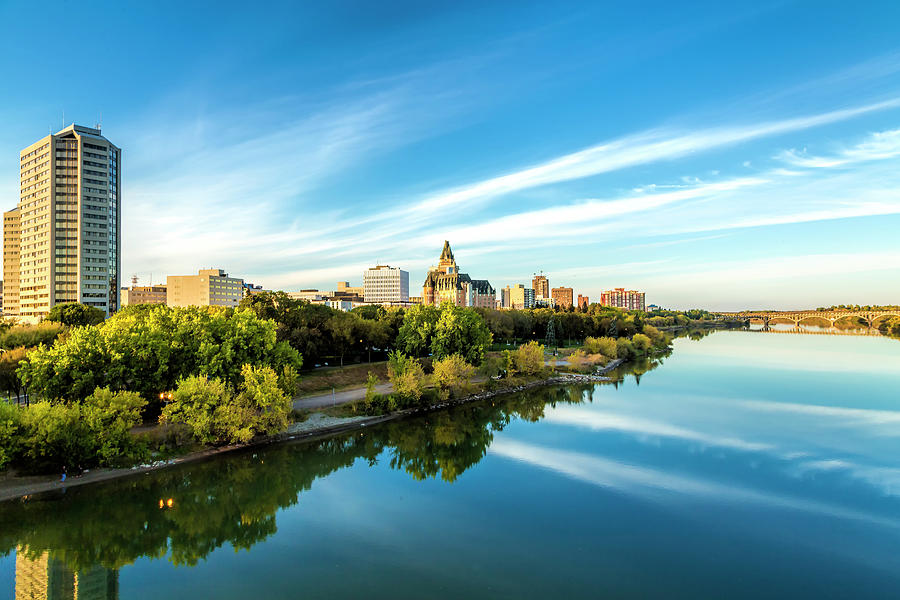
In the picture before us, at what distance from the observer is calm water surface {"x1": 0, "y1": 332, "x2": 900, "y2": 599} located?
15.6 metres

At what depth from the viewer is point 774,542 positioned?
58.7 ft

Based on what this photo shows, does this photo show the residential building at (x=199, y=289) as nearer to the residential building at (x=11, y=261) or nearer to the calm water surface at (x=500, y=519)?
the residential building at (x=11, y=261)

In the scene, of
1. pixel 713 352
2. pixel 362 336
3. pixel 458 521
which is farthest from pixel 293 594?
pixel 713 352

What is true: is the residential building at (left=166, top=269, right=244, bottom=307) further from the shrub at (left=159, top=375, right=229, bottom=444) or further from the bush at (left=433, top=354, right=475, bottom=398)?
the shrub at (left=159, top=375, right=229, bottom=444)

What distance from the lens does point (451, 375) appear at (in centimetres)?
4144

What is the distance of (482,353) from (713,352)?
5567cm

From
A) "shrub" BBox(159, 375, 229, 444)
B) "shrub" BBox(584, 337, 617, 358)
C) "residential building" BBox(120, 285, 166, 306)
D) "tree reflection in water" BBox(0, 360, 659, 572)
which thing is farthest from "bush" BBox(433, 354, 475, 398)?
"residential building" BBox(120, 285, 166, 306)

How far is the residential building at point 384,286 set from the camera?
581 feet

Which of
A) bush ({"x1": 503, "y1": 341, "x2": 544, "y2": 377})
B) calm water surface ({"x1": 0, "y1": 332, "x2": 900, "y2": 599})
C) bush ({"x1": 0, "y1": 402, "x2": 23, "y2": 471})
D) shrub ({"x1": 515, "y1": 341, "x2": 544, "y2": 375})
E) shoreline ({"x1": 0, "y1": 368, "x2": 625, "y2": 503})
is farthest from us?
shrub ({"x1": 515, "y1": 341, "x2": 544, "y2": 375})

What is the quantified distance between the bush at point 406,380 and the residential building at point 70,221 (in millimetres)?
53642

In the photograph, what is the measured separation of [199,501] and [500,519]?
510 inches

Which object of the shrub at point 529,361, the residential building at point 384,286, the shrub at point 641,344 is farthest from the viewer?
the residential building at point 384,286

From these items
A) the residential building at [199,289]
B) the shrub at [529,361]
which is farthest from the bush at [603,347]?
the residential building at [199,289]

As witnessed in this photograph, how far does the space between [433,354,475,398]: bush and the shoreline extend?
948 millimetres
